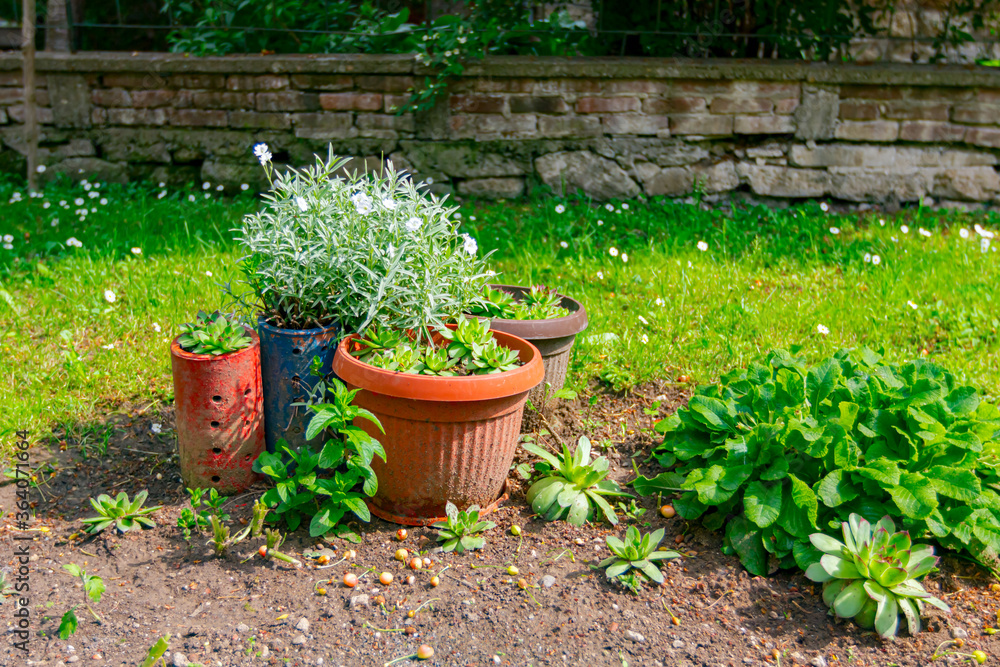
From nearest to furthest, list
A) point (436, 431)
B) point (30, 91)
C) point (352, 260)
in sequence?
point (436, 431) → point (352, 260) → point (30, 91)

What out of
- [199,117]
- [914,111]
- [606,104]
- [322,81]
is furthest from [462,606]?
[914,111]

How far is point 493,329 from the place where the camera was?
255 cm

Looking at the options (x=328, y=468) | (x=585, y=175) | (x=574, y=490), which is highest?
(x=585, y=175)

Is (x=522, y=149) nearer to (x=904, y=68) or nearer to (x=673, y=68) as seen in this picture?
(x=673, y=68)

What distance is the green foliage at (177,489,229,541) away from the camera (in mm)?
2213

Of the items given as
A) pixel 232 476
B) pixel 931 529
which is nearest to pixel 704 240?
pixel 931 529

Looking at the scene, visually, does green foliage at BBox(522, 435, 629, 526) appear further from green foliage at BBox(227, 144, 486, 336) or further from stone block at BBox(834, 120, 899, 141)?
stone block at BBox(834, 120, 899, 141)

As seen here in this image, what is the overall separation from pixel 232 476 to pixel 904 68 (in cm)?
519

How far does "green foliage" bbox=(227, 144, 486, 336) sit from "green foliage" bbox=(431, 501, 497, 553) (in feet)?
1.78

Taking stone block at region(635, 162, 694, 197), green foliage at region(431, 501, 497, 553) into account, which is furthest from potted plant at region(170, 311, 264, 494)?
stone block at region(635, 162, 694, 197)

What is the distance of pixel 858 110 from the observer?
529 cm

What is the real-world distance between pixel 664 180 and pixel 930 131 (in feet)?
6.24

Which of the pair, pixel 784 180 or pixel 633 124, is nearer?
pixel 633 124

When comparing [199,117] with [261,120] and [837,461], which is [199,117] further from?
[837,461]
